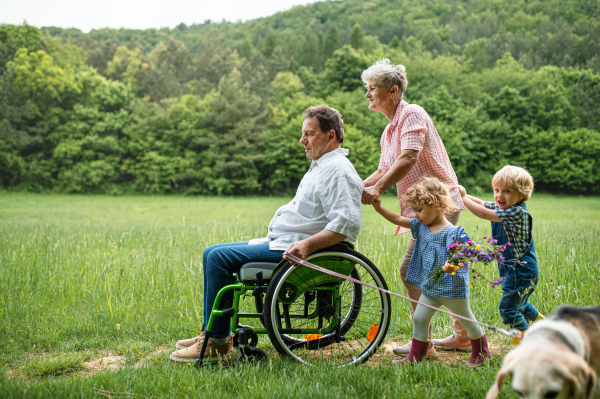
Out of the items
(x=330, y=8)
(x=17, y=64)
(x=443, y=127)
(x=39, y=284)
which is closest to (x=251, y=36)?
(x=330, y=8)

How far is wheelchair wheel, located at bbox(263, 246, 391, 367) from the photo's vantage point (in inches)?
106

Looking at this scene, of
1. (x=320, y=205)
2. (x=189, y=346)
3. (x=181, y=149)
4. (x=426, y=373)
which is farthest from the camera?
(x=181, y=149)

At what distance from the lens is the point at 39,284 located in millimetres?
4520

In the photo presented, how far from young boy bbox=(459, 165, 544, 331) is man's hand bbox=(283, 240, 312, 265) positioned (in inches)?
41.0

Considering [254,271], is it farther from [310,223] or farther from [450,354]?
[450,354]

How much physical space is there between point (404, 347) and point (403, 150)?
135 cm

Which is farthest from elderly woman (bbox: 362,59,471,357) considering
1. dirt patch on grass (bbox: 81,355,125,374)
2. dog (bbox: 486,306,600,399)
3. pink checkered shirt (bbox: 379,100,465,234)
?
dirt patch on grass (bbox: 81,355,125,374)

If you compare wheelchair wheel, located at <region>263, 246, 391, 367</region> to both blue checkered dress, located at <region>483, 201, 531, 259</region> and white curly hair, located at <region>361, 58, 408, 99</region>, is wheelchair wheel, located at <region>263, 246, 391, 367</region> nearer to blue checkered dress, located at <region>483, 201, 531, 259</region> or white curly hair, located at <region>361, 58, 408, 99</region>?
blue checkered dress, located at <region>483, 201, 531, 259</region>

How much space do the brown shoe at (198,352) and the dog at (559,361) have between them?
6.02 feet

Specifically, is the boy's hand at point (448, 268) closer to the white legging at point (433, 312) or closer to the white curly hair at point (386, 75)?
the white legging at point (433, 312)

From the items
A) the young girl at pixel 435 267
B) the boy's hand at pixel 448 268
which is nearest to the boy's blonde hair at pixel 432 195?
the young girl at pixel 435 267

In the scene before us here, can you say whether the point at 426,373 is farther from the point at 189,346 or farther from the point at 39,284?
the point at 39,284

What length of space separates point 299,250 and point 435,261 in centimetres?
83

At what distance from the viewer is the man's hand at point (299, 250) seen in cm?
263
